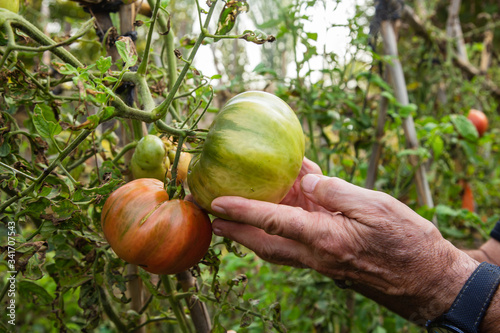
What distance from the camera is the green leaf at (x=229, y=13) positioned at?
0.71 metres

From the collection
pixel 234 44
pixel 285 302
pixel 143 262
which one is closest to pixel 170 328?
pixel 285 302

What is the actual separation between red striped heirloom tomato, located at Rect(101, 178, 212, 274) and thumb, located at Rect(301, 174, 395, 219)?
11.8 inches

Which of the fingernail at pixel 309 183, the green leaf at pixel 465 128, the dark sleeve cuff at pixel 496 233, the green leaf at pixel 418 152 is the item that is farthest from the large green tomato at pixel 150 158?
the green leaf at pixel 465 128

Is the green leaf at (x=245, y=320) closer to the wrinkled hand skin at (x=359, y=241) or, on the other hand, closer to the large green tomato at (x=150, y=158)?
the wrinkled hand skin at (x=359, y=241)

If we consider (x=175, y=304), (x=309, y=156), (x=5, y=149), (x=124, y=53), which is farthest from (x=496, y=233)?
(x=5, y=149)

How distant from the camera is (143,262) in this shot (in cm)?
73

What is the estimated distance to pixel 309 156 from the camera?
1.72m

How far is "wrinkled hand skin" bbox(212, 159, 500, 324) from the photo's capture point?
845 mm

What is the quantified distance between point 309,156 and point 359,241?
2.83ft

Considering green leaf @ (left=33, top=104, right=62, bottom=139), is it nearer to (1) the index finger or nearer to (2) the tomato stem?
(1) the index finger

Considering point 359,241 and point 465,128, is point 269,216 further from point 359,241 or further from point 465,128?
point 465,128

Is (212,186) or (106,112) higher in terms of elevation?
(106,112)

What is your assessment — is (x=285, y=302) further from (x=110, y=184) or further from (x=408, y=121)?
(x=110, y=184)

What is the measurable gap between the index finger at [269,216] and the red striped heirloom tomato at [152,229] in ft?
0.23
